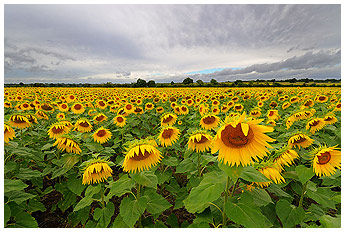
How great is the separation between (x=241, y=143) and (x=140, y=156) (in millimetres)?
1248

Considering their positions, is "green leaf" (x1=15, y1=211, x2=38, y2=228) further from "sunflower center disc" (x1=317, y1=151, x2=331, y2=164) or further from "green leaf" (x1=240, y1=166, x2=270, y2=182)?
"sunflower center disc" (x1=317, y1=151, x2=331, y2=164)

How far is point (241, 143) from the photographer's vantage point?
1478 millimetres

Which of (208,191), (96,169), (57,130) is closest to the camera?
(208,191)

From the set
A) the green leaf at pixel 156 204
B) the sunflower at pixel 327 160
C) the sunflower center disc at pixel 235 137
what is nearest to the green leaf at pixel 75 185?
the green leaf at pixel 156 204

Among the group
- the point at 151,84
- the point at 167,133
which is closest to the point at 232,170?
the point at 167,133

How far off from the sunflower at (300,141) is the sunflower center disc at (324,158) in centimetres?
52

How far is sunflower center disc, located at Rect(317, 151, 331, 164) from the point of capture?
1963 millimetres

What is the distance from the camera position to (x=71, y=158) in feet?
9.09

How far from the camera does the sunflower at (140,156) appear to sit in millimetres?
2007

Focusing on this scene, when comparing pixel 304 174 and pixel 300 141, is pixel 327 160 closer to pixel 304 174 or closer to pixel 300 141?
pixel 304 174

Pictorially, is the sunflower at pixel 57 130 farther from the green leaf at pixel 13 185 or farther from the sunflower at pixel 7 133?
the green leaf at pixel 13 185

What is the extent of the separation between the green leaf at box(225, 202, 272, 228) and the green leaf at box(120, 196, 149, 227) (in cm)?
101

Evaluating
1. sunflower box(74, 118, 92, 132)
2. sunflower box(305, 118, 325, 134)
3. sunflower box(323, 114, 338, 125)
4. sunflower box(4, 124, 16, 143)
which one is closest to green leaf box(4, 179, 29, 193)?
sunflower box(4, 124, 16, 143)
